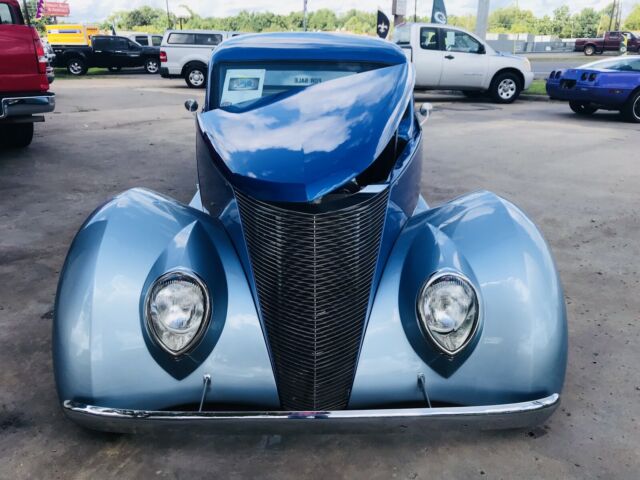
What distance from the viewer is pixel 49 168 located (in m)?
7.36

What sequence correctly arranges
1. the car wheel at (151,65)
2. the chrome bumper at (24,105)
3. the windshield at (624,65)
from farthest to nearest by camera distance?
1. the car wheel at (151,65)
2. the windshield at (624,65)
3. the chrome bumper at (24,105)

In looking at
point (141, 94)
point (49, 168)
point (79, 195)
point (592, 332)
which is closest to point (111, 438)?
point (592, 332)

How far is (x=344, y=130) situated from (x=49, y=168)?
6.15m

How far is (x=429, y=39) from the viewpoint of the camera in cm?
1429

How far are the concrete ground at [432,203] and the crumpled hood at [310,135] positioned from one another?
0.98 metres

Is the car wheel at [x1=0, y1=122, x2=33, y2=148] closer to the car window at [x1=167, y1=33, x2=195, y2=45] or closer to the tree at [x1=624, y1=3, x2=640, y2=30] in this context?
the car window at [x1=167, y1=33, x2=195, y2=45]

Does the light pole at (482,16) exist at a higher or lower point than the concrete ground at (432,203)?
higher

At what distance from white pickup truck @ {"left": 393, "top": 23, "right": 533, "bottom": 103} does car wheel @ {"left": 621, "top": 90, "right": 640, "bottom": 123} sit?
364 centimetres

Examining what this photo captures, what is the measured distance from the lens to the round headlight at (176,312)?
2.16 m

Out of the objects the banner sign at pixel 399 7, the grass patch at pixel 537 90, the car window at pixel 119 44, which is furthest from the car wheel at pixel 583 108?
the car window at pixel 119 44

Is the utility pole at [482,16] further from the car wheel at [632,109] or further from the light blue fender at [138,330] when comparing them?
the light blue fender at [138,330]

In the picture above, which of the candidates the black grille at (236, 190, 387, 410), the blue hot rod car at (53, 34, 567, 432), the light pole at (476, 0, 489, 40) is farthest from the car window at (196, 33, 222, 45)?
the black grille at (236, 190, 387, 410)

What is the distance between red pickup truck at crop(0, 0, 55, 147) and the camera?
22.7ft

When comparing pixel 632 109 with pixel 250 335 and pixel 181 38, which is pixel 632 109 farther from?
pixel 181 38
